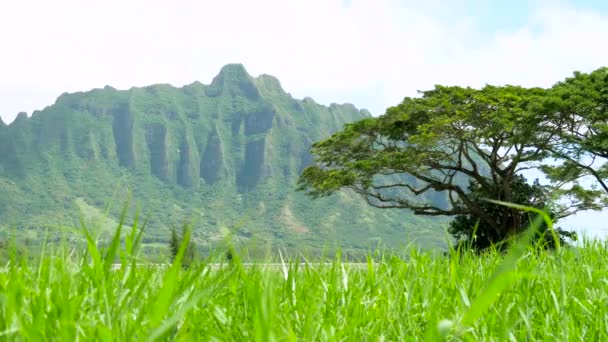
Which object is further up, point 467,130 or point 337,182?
point 467,130

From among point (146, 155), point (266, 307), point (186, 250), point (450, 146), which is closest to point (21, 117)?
point (146, 155)

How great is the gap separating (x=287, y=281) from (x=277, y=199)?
153070 millimetres

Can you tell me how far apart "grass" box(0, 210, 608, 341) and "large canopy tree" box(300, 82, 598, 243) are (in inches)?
846

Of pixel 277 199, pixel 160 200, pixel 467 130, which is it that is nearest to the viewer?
pixel 467 130

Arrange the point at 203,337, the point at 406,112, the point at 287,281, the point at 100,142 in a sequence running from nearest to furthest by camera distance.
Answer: the point at 203,337
the point at 287,281
the point at 406,112
the point at 100,142

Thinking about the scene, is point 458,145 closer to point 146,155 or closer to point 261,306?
point 261,306

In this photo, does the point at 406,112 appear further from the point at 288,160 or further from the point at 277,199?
the point at 288,160

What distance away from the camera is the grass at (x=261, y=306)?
1096 mm

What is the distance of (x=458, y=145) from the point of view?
26.0 m

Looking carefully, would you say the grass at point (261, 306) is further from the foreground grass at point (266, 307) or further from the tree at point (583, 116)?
the tree at point (583, 116)

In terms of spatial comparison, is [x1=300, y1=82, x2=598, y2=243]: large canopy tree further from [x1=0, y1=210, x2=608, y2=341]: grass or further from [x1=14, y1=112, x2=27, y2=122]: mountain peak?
[x1=14, y1=112, x2=27, y2=122]: mountain peak

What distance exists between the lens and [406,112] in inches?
1039

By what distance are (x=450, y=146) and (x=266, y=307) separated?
2576 centimetres

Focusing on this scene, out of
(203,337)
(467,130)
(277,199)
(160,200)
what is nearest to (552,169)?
(467,130)
